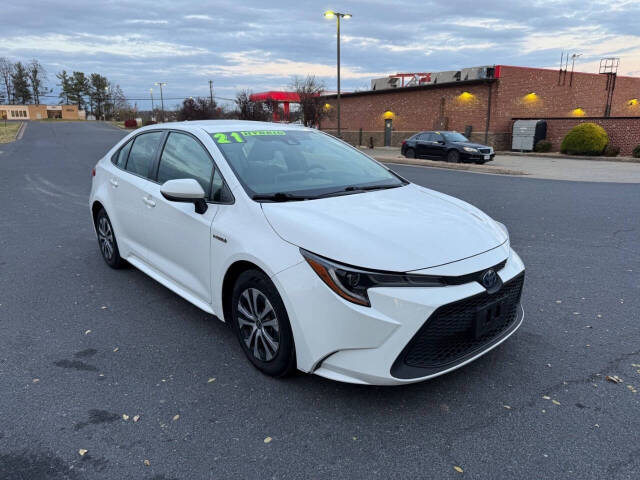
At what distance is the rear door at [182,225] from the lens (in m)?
3.38

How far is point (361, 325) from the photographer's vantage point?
2422 millimetres

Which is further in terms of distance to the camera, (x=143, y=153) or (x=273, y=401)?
(x=143, y=153)

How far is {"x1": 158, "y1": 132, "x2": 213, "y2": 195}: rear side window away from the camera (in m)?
3.51

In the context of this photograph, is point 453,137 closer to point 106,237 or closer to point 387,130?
point 387,130

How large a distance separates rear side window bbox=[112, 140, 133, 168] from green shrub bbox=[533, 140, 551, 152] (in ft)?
83.0

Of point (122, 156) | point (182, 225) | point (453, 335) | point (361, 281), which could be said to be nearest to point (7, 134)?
point (122, 156)

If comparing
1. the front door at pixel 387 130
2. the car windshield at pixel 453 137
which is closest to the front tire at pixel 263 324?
the car windshield at pixel 453 137

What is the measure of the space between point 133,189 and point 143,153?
0.39m

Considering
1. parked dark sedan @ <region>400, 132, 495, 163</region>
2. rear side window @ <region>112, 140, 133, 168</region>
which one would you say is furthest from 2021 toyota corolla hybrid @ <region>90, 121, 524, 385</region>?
parked dark sedan @ <region>400, 132, 495, 163</region>

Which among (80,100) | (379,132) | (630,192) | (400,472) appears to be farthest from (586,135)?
(80,100)

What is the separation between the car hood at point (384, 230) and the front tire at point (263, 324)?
0.39 m

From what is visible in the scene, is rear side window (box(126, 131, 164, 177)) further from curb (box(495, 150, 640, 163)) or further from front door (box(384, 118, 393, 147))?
front door (box(384, 118, 393, 147))

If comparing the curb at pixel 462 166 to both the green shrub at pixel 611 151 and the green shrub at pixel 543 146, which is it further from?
the green shrub at pixel 543 146

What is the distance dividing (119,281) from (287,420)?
2.99m
